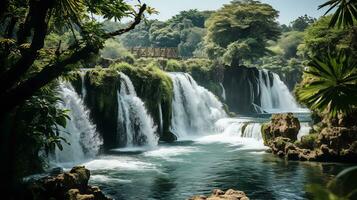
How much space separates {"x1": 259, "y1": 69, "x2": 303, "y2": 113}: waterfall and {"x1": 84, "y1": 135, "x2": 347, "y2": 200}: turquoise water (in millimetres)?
24036

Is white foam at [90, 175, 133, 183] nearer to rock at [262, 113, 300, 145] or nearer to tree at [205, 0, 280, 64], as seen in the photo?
rock at [262, 113, 300, 145]

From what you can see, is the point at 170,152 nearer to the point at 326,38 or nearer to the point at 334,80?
the point at 326,38

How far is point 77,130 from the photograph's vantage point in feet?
76.0

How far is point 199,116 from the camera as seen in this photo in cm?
3553

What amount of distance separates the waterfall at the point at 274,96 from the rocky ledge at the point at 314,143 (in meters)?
23.6

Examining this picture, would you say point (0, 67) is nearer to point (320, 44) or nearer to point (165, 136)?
point (165, 136)

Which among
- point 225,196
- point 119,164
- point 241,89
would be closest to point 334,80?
point 225,196

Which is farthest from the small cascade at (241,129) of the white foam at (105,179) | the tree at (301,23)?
the tree at (301,23)

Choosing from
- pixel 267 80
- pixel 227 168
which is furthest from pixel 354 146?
pixel 267 80

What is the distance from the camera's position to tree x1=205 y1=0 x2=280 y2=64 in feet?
159

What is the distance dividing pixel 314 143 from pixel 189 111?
14315 mm

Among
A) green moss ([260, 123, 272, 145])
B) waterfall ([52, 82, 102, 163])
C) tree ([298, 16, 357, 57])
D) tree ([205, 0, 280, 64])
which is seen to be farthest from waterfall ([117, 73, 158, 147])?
tree ([205, 0, 280, 64])

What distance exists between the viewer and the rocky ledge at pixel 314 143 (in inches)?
804

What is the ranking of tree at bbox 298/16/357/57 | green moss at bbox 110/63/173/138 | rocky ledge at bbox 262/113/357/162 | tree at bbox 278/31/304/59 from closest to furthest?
rocky ledge at bbox 262/113/357/162 → green moss at bbox 110/63/173/138 → tree at bbox 298/16/357/57 → tree at bbox 278/31/304/59
